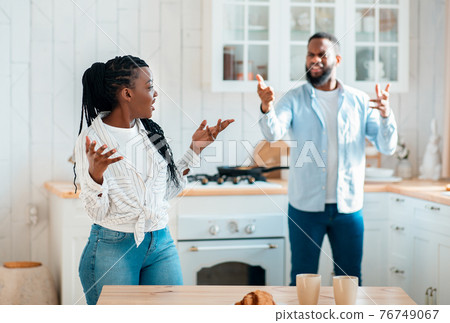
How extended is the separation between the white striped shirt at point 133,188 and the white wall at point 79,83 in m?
0.04

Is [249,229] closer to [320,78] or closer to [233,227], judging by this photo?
[233,227]

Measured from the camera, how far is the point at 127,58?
2.60ft

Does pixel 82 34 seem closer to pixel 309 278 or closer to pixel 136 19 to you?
pixel 136 19

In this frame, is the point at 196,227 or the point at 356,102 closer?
the point at 356,102

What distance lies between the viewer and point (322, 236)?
1.23 meters

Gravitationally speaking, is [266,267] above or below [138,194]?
below

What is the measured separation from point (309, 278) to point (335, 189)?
0.53m

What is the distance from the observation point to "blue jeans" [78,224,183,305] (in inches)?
33.2

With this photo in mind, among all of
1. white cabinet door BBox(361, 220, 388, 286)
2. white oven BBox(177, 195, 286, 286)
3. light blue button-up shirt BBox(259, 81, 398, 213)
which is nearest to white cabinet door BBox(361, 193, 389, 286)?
white cabinet door BBox(361, 220, 388, 286)

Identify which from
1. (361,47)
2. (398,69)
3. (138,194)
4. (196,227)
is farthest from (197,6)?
(398,69)

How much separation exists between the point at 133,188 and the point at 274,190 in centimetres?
67

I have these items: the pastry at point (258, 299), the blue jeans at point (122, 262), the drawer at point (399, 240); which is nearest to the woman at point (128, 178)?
the blue jeans at point (122, 262)

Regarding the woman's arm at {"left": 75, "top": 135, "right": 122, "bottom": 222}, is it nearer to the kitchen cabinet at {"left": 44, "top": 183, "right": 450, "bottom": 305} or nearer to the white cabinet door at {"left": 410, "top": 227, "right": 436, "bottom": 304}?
the kitchen cabinet at {"left": 44, "top": 183, "right": 450, "bottom": 305}

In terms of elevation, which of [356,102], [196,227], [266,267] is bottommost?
[266,267]
